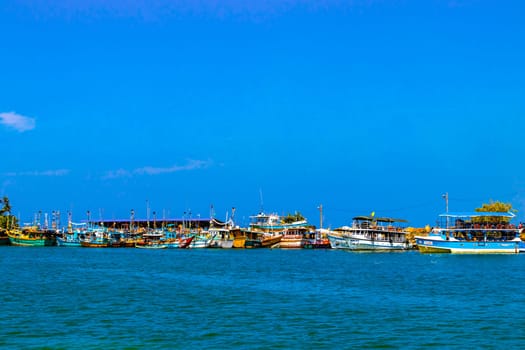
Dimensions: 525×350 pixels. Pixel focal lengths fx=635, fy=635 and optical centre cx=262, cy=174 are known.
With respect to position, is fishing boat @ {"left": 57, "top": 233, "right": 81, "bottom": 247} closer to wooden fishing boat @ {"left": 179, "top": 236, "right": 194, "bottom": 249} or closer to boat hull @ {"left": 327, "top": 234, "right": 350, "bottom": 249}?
wooden fishing boat @ {"left": 179, "top": 236, "right": 194, "bottom": 249}

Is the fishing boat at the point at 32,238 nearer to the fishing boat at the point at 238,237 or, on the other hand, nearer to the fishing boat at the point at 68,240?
the fishing boat at the point at 68,240

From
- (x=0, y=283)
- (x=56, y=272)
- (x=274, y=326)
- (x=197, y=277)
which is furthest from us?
(x=56, y=272)

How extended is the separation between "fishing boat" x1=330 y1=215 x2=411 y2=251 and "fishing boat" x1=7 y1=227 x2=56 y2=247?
192ft

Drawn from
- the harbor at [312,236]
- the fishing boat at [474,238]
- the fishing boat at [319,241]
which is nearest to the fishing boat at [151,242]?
the harbor at [312,236]

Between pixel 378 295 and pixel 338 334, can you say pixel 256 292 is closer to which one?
pixel 378 295

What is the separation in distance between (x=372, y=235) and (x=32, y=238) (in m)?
66.0

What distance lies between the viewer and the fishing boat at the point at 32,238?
119m

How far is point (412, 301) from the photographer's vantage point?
30578mm

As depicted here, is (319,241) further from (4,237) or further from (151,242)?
(4,237)

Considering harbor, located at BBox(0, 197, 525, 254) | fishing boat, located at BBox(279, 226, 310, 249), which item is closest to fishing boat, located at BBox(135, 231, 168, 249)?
harbor, located at BBox(0, 197, 525, 254)

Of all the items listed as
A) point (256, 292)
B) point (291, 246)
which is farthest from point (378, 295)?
point (291, 246)

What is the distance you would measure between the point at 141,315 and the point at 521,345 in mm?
14394

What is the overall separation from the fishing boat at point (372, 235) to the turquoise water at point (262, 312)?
45.6 meters

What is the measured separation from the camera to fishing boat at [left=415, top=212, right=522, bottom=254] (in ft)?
258
